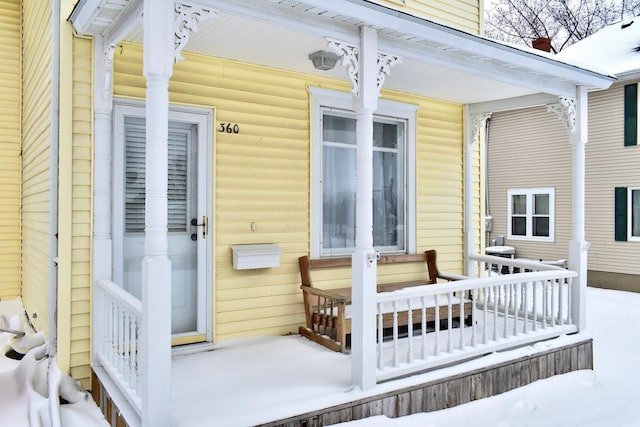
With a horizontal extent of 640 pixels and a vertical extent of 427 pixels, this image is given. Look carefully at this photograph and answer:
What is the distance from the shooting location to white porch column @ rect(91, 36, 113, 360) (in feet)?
12.4

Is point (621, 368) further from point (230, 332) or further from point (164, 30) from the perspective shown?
point (164, 30)

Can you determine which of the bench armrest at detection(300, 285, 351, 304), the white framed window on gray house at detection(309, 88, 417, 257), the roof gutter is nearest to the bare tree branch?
the roof gutter

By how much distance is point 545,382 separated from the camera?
458 cm

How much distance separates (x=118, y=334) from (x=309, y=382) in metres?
1.50

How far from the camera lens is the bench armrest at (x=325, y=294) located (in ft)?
13.6

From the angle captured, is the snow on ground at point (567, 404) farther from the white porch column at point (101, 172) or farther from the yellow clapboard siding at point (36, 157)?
the yellow clapboard siding at point (36, 157)

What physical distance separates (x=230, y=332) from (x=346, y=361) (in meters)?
1.20

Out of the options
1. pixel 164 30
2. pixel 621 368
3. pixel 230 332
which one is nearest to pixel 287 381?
pixel 230 332

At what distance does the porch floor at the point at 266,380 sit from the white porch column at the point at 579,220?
768 millimetres

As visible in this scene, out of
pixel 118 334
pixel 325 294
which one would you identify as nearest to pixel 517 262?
pixel 325 294

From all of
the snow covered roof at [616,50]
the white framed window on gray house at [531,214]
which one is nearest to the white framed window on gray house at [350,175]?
the snow covered roof at [616,50]

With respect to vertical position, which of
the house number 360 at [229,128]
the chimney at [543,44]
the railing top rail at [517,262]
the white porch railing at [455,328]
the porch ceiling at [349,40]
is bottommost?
the white porch railing at [455,328]

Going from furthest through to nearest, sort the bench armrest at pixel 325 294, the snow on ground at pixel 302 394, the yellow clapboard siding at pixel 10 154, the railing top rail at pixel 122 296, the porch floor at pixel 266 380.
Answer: the yellow clapboard siding at pixel 10 154 → the bench armrest at pixel 325 294 → the snow on ground at pixel 302 394 → the porch floor at pixel 266 380 → the railing top rail at pixel 122 296

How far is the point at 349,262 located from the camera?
5.28m
